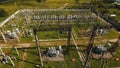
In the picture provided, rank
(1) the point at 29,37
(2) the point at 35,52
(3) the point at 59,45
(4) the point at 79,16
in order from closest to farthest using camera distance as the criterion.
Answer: (2) the point at 35,52 < (3) the point at 59,45 < (1) the point at 29,37 < (4) the point at 79,16

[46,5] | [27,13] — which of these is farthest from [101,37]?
[46,5]

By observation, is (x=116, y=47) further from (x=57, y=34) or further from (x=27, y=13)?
(x=27, y=13)

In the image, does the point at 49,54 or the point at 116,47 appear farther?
the point at 116,47

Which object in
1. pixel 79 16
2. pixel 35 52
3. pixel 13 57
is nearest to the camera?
pixel 13 57

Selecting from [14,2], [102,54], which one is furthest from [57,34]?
[14,2]

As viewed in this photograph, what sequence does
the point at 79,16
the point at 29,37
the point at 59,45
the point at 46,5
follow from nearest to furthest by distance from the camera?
the point at 59,45 < the point at 29,37 < the point at 79,16 < the point at 46,5

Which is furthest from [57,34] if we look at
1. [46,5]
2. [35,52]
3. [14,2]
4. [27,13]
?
[14,2]

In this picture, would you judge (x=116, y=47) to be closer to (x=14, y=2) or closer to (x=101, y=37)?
(x=101, y=37)

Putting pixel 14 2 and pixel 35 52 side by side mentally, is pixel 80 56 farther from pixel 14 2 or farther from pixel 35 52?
pixel 14 2

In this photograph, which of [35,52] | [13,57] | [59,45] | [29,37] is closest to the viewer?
[13,57]
